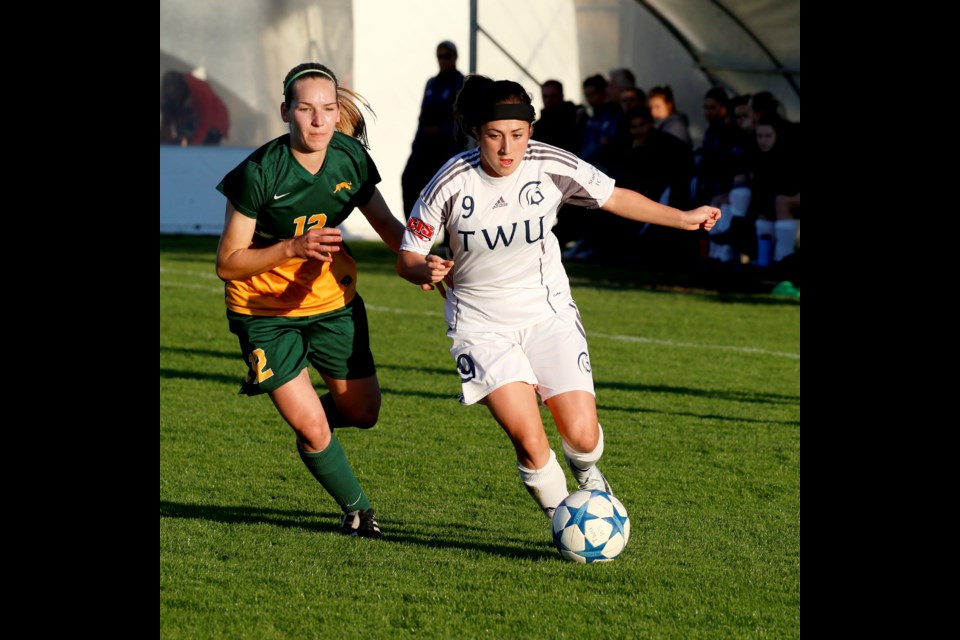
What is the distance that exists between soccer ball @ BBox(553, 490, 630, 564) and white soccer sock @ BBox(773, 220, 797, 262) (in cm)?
973

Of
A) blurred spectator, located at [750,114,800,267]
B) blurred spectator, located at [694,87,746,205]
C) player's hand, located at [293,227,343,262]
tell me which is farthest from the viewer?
blurred spectator, located at [694,87,746,205]

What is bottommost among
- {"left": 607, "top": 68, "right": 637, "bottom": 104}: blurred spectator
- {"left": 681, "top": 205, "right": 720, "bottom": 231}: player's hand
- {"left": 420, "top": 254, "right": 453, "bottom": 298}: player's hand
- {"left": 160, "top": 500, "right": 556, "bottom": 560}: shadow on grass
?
{"left": 160, "top": 500, "right": 556, "bottom": 560}: shadow on grass

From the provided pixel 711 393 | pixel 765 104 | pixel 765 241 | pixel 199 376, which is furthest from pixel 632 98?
pixel 199 376

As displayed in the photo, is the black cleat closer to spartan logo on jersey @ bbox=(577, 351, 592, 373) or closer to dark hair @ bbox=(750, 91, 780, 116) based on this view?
spartan logo on jersey @ bbox=(577, 351, 592, 373)

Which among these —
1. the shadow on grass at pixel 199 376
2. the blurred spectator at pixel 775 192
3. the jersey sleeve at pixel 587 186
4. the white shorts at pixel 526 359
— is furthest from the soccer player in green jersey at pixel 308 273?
the blurred spectator at pixel 775 192

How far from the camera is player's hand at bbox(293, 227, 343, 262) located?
16.6ft

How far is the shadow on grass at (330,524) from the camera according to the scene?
Answer: 553cm

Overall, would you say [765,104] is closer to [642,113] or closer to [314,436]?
[642,113]

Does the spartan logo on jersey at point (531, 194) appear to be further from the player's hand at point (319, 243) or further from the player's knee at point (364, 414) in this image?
the player's knee at point (364, 414)

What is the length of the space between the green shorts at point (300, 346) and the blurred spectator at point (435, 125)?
9937 mm

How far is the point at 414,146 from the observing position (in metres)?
16.8

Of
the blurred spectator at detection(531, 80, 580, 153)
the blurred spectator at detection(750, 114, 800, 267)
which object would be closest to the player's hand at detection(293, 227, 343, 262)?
the blurred spectator at detection(750, 114, 800, 267)
